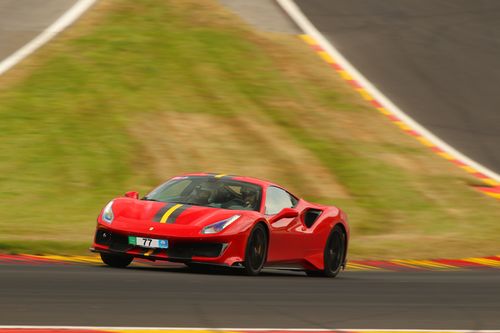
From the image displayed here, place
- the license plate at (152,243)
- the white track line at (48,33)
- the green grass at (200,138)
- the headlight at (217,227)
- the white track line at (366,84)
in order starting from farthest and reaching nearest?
the white track line at (48,33), the white track line at (366,84), the green grass at (200,138), the headlight at (217,227), the license plate at (152,243)

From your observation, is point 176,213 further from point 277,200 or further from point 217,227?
point 277,200

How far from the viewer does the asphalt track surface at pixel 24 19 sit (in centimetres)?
2334

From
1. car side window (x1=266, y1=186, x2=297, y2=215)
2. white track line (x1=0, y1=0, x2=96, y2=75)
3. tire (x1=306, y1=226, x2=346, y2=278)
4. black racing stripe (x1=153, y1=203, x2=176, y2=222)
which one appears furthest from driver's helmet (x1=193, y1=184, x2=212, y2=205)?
white track line (x1=0, y1=0, x2=96, y2=75)

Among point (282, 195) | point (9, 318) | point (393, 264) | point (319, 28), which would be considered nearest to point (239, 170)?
point (393, 264)

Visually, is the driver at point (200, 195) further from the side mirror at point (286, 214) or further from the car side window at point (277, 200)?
the side mirror at point (286, 214)

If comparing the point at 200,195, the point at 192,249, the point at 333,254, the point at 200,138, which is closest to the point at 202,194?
the point at 200,195

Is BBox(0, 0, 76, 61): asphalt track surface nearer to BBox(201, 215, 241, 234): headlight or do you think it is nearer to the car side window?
the car side window

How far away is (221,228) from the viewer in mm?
11031

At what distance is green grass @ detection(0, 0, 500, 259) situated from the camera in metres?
16.6

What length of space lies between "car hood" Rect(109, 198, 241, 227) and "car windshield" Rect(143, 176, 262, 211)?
30cm

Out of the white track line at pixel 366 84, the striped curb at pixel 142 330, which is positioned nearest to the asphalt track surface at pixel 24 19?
the white track line at pixel 366 84

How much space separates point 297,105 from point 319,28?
5.63 m

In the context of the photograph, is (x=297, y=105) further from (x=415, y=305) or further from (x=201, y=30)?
(x=415, y=305)

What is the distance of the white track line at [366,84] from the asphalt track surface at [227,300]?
9.44 meters
